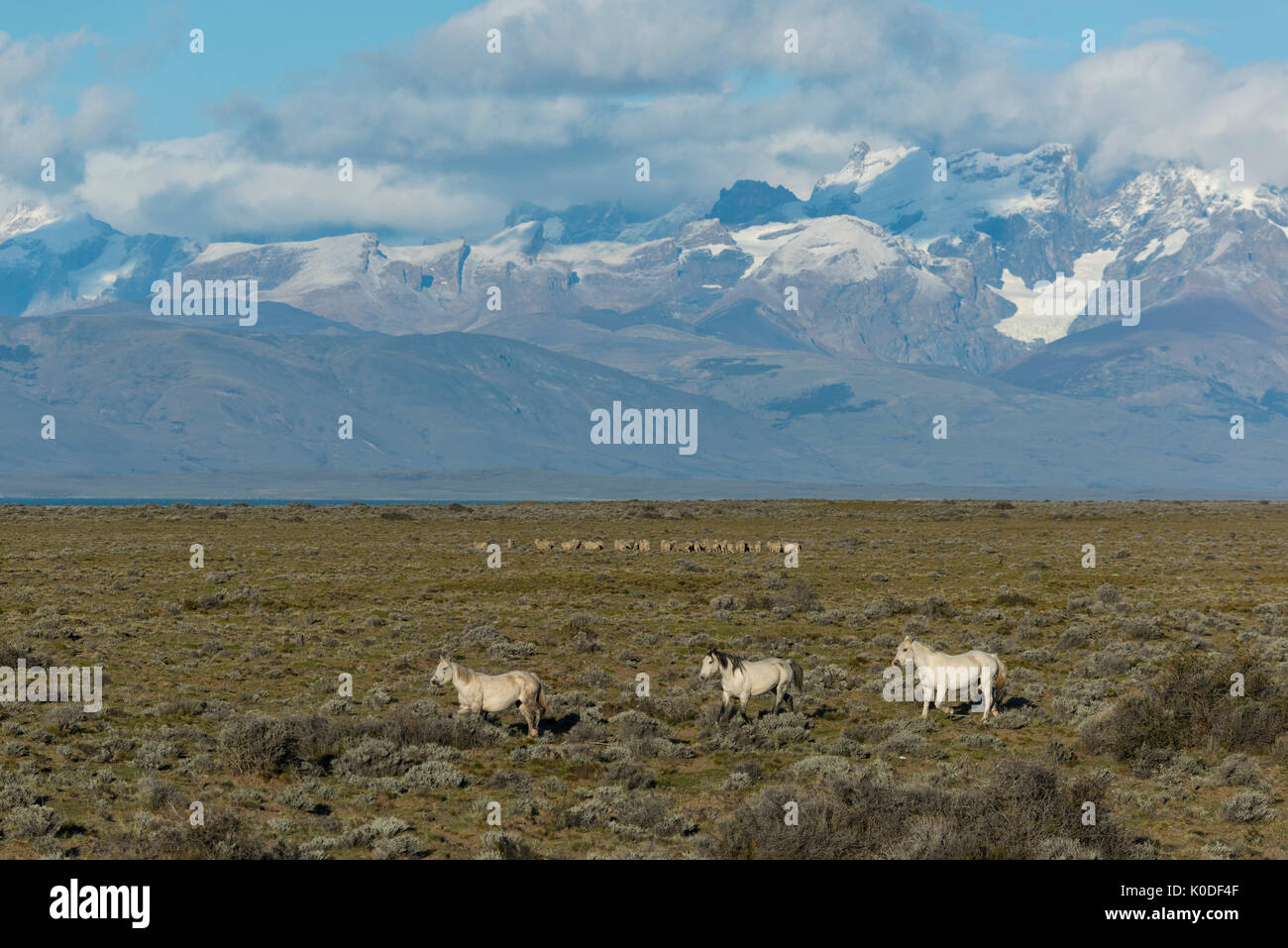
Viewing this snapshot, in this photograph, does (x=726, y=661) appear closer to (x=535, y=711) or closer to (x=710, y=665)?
(x=710, y=665)

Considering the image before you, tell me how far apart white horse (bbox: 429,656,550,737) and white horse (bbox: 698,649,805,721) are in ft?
9.86

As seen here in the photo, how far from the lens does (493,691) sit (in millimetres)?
22328

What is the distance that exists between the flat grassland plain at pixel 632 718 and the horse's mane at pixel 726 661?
0.95 meters

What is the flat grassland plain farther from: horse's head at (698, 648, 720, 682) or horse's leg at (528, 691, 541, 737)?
horse's head at (698, 648, 720, 682)

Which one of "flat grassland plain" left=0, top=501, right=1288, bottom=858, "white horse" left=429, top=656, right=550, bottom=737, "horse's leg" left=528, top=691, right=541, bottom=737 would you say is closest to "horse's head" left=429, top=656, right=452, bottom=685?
"white horse" left=429, top=656, right=550, bottom=737

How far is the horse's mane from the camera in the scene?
75.8ft

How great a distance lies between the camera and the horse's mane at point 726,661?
23109mm

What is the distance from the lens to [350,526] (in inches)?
3258

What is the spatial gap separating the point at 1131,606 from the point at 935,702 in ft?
60.1

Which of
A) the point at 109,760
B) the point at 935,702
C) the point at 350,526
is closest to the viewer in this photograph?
the point at 109,760
